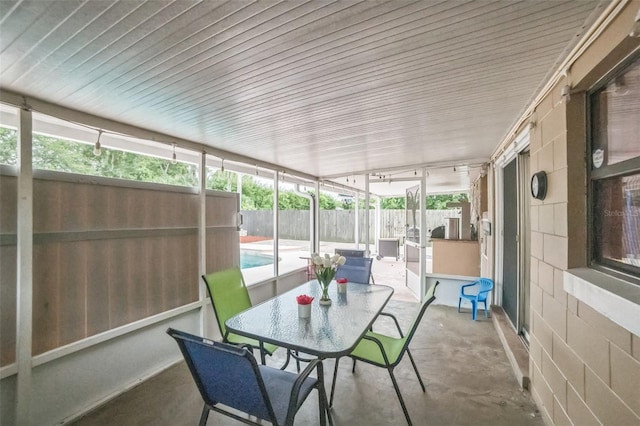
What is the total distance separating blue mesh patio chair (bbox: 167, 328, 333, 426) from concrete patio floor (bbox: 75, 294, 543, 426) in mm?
650

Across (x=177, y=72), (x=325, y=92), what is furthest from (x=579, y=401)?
(x=177, y=72)

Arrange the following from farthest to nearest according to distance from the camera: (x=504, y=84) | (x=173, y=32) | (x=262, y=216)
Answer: (x=262, y=216)
(x=504, y=84)
(x=173, y=32)

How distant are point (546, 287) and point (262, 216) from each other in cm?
825

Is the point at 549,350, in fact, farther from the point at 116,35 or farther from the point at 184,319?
the point at 184,319

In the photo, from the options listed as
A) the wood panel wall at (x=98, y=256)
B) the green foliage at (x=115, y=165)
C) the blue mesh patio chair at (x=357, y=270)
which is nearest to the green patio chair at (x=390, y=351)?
the blue mesh patio chair at (x=357, y=270)

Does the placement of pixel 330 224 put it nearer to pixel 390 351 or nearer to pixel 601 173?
pixel 390 351

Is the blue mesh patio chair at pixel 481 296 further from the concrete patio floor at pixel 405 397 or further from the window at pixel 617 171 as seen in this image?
the window at pixel 617 171

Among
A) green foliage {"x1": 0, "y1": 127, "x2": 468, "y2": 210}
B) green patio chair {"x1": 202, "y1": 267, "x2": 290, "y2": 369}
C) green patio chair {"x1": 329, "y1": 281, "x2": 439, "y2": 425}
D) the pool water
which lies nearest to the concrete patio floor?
green patio chair {"x1": 329, "y1": 281, "x2": 439, "y2": 425}

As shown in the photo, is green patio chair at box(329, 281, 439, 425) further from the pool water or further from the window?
the pool water

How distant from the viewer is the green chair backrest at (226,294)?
2.19m

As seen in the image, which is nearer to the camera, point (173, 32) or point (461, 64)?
point (173, 32)

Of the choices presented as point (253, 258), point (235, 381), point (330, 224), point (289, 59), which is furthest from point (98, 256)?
point (330, 224)

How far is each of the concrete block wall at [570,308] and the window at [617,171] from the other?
61 mm

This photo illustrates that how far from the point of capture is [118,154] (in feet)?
23.5
